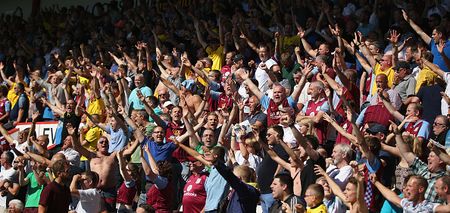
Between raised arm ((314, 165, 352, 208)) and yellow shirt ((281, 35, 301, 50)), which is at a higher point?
yellow shirt ((281, 35, 301, 50))

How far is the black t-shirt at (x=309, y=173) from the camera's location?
40.8 feet

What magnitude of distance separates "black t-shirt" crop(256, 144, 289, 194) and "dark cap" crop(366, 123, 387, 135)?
43.7 inches

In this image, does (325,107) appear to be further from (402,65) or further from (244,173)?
(244,173)

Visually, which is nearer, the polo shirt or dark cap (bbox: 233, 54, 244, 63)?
the polo shirt

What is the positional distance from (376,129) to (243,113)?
10.0 feet

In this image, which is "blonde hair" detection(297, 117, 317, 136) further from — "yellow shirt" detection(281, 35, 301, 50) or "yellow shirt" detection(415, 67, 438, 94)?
"yellow shirt" detection(281, 35, 301, 50)

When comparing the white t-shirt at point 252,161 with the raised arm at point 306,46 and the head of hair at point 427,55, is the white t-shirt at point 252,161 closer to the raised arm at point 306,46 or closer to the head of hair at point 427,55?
the head of hair at point 427,55

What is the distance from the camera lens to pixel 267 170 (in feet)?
43.4

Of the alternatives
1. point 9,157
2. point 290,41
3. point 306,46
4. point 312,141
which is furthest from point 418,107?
point 9,157

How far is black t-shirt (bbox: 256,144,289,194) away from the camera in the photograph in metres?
13.1

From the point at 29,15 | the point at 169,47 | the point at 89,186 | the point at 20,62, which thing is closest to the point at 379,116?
the point at 89,186

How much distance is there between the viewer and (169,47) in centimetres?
2205

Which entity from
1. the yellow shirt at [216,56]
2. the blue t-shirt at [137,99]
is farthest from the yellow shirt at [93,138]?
the yellow shirt at [216,56]

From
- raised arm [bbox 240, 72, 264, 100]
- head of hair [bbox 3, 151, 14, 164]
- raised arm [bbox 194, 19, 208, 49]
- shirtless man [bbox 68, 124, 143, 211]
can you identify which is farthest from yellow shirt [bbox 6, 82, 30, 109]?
raised arm [bbox 240, 72, 264, 100]
